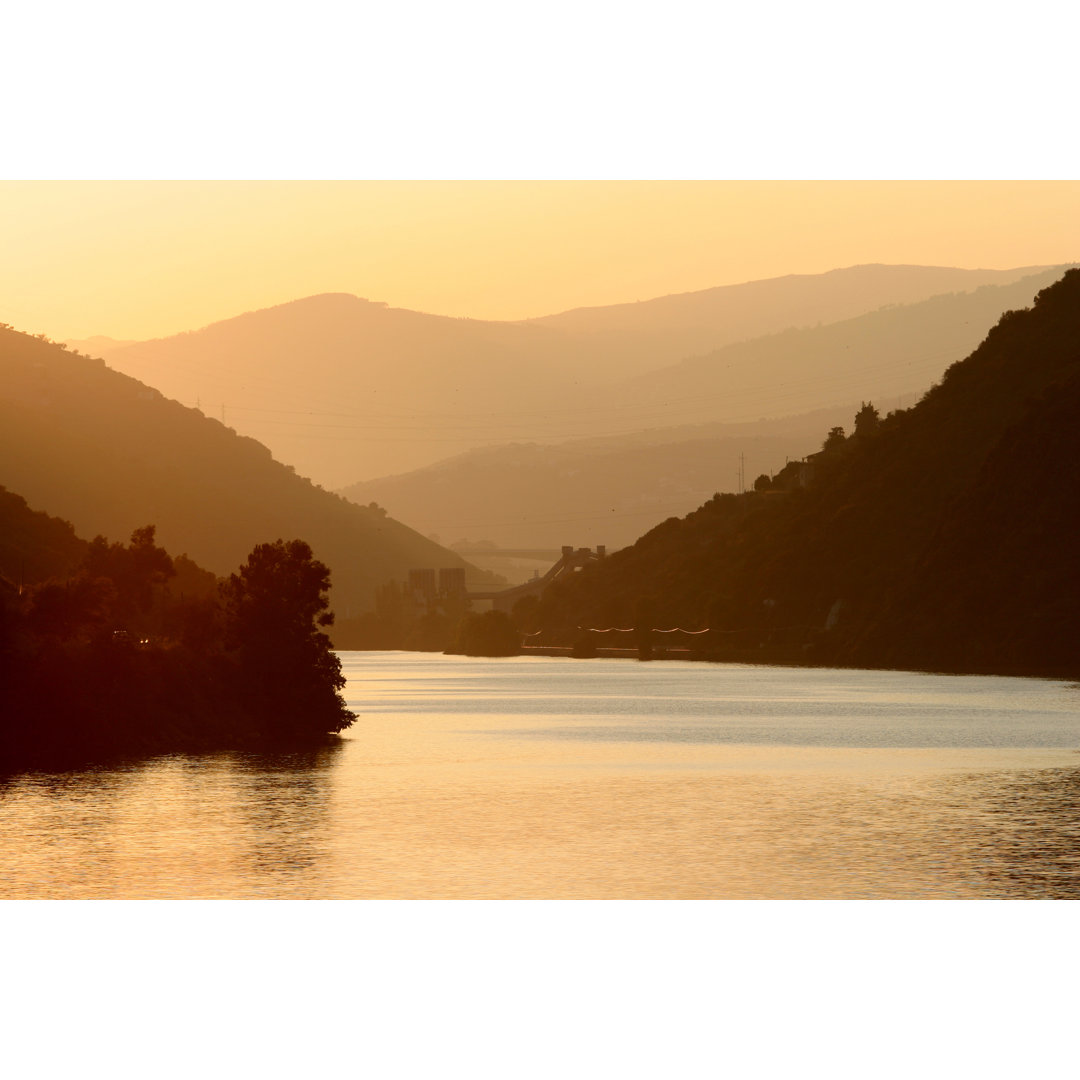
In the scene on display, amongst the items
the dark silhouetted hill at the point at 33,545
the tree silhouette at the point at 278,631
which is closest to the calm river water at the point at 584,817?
the tree silhouette at the point at 278,631

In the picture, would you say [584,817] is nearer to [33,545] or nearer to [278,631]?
[278,631]

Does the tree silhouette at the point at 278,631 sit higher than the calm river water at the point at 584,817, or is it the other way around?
the tree silhouette at the point at 278,631

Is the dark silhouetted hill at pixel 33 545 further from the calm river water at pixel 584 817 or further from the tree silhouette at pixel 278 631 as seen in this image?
the calm river water at pixel 584 817

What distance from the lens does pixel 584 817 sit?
6812 cm

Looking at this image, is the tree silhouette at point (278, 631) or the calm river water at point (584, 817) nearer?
the calm river water at point (584, 817)

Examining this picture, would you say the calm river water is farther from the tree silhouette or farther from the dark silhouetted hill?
the dark silhouetted hill

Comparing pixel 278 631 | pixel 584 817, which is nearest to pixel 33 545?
pixel 278 631

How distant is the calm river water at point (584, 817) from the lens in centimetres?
5075

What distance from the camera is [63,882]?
49.5 metres
